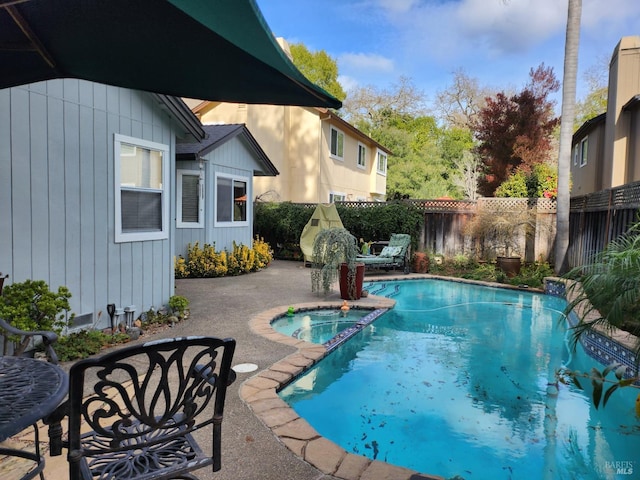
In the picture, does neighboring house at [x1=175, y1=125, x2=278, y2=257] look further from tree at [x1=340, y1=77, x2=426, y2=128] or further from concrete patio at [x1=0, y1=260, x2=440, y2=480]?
tree at [x1=340, y1=77, x2=426, y2=128]

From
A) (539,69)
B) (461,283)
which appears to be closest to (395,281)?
(461,283)

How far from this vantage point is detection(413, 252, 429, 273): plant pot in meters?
11.2

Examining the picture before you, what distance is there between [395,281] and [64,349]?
751cm

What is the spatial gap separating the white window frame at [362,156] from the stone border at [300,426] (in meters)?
16.8

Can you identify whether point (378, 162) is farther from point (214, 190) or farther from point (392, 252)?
point (214, 190)

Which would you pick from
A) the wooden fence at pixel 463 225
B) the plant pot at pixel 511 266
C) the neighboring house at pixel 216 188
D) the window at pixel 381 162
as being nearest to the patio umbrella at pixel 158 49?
the neighboring house at pixel 216 188

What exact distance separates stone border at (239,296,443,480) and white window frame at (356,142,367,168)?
55.3 ft

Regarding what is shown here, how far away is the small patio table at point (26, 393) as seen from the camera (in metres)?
1.41

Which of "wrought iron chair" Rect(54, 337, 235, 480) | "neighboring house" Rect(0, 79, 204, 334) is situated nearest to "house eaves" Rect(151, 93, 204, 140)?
"neighboring house" Rect(0, 79, 204, 334)

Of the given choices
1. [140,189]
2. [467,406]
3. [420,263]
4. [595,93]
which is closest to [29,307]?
[140,189]

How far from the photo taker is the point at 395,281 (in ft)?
33.4

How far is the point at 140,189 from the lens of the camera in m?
5.52

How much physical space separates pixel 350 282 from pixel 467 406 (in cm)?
376

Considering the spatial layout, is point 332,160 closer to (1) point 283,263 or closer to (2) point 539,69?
(1) point 283,263
